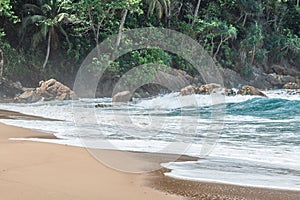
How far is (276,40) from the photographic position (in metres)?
25.6

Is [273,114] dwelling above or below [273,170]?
below

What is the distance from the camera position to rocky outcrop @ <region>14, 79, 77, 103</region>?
44.6 ft

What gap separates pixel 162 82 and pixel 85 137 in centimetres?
1321

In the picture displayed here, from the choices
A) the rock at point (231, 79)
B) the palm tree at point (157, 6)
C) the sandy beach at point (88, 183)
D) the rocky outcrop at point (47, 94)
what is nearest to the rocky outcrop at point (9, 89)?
the rocky outcrop at point (47, 94)

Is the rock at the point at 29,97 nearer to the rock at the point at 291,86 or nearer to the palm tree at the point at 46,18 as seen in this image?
the palm tree at the point at 46,18

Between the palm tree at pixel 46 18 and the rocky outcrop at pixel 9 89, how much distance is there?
1854 mm

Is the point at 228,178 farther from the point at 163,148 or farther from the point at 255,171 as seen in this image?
the point at 163,148

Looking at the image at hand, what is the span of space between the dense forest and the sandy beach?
1223 centimetres

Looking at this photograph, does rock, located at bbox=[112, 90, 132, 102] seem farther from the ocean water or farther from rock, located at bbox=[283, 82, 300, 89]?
rock, located at bbox=[283, 82, 300, 89]

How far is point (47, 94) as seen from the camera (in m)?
13.9

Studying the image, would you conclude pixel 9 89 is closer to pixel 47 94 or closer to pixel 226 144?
pixel 47 94

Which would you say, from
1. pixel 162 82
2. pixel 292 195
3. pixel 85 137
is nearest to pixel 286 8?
pixel 162 82

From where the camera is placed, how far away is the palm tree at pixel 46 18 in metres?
15.9

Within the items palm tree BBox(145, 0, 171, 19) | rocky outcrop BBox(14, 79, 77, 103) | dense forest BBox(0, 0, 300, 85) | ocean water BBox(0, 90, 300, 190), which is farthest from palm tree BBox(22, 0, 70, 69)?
ocean water BBox(0, 90, 300, 190)
